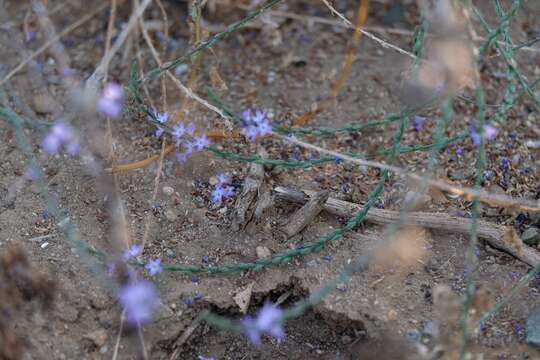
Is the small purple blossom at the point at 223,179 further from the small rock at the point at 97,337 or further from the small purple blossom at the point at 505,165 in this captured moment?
the small purple blossom at the point at 505,165

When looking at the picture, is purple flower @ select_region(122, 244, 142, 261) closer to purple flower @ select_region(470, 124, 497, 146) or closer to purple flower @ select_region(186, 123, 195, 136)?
purple flower @ select_region(186, 123, 195, 136)

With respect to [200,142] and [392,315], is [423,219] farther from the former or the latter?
[200,142]

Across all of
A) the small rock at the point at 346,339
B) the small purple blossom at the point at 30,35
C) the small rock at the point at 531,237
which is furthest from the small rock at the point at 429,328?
the small purple blossom at the point at 30,35

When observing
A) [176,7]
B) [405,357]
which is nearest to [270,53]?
[176,7]

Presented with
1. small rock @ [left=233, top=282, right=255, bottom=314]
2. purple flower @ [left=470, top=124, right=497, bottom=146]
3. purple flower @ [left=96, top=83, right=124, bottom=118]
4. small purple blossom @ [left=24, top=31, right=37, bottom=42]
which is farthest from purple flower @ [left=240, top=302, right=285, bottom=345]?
small purple blossom @ [left=24, top=31, right=37, bottom=42]

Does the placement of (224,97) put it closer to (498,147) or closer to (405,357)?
(498,147)

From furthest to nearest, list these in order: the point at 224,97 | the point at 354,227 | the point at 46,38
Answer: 1. the point at 46,38
2. the point at 224,97
3. the point at 354,227
